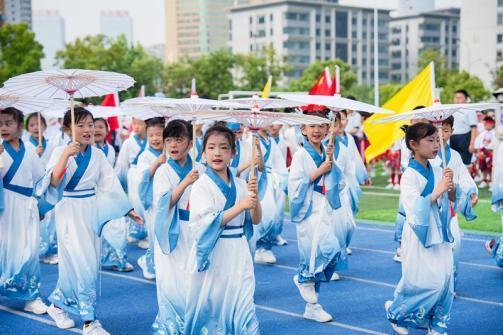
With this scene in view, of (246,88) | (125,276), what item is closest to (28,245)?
(125,276)

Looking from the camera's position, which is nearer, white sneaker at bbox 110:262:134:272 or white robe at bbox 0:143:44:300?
white robe at bbox 0:143:44:300

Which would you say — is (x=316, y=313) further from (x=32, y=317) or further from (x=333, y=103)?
(x=32, y=317)

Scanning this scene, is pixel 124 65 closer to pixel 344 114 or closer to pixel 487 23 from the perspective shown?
pixel 487 23

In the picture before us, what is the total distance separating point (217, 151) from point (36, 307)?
10.1 ft

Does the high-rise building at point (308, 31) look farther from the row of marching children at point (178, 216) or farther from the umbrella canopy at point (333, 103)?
the umbrella canopy at point (333, 103)

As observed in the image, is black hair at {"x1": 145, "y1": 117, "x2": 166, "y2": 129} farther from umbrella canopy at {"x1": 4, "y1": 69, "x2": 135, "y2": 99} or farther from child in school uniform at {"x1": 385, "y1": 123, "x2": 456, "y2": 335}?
child in school uniform at {"x1": 385, "y1": 123, "x2": 456, "y2": 335}

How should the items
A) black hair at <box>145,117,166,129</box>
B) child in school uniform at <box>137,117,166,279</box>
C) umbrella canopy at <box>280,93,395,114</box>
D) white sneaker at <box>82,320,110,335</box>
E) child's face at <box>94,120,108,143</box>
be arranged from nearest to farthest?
umbrella canopy at <box>280,93,395,114</box> → white sneaker at <box>82,320,110,335</box> → child in school uniform at <box>137,117,166,279</box> → black hair at <box>145,117,166,129</box> → child's face at <box>94,120,108,143</box>

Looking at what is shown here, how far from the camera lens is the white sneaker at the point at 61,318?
21.7 feet

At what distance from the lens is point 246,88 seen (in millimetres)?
57469

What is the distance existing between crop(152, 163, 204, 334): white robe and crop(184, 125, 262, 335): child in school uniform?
60 centimetres

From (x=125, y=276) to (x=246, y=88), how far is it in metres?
49.2

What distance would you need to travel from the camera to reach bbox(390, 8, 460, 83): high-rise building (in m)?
125

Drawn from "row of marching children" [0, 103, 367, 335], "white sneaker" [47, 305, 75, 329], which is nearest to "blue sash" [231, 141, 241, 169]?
"row of marching children" [0, 103, 367, 335]

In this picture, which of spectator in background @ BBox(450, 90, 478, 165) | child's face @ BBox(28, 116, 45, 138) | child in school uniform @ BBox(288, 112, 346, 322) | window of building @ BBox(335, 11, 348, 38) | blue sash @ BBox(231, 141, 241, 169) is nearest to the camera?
child in school uniform @ BBox(288, 112, 346, 322)
